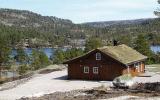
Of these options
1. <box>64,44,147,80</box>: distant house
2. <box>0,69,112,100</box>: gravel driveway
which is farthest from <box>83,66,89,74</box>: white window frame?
<box>0,69,112,100</box>: gravel driveway

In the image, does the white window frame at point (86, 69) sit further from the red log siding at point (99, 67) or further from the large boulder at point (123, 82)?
the large boulder at point (123, 82)

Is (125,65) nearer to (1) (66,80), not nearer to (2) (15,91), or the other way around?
(1) (66,80)

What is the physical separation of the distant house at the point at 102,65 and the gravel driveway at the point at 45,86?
99.6 inches

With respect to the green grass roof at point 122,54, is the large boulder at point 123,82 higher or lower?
lower

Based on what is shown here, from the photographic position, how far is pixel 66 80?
6019cm

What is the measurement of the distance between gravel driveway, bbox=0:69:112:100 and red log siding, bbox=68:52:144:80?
87.1 inches

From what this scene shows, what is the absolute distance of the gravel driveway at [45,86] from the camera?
4662 cm

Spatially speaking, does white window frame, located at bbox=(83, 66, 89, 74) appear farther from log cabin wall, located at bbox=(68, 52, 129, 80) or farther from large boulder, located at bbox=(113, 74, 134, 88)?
large boulder, located at bbox=(113, 74, 134, 88)

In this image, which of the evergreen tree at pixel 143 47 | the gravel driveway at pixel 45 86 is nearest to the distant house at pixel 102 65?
the gravel driveway at pixel 45 86

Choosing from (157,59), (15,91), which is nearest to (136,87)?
(15,91)

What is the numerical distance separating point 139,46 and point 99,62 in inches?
1709

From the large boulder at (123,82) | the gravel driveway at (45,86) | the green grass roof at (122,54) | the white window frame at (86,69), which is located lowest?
the gravel driveway at (45,86)

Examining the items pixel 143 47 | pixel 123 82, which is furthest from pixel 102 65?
pixel 143 47

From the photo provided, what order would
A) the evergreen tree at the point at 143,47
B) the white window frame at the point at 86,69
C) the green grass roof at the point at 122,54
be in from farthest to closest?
the evergreen tree at the point at 143,47 → the white window frame at the point at 86,69 → the green grass roof at the point at 122,54
